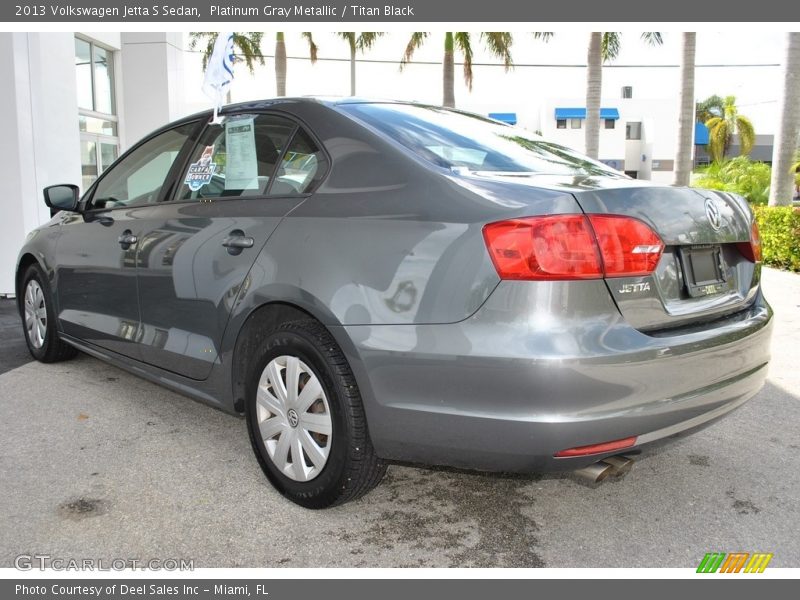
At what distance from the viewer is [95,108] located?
48.8 ft

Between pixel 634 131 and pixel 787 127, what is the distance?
42.7 metres

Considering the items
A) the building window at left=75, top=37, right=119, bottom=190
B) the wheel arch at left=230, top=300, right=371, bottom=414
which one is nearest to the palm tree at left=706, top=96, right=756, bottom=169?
the building window at left=75, top=37, right=119, bottom=190

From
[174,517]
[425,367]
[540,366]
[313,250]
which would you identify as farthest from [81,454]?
[540,366]

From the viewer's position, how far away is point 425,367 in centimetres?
251

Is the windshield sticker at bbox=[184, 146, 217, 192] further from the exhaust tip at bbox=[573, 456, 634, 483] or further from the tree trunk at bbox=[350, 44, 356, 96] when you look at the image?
the tree trunk at bbox=[350, 44, 356, 96]

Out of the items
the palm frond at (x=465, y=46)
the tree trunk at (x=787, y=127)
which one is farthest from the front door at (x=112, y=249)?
the palm frond at (x=465, y=46)

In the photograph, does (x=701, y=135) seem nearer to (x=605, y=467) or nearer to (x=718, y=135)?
(x=718, y=135)

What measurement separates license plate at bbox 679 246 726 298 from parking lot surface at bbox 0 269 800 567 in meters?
0.93

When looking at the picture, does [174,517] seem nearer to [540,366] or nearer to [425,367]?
[425,367]

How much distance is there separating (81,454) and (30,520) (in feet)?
2.41

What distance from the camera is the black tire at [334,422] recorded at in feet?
8.95

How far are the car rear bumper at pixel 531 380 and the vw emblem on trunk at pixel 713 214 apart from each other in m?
0.40

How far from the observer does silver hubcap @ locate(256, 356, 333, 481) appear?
286 centimetres

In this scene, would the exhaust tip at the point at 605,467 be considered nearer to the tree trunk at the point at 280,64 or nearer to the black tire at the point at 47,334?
the black tire at the point at 47,334
